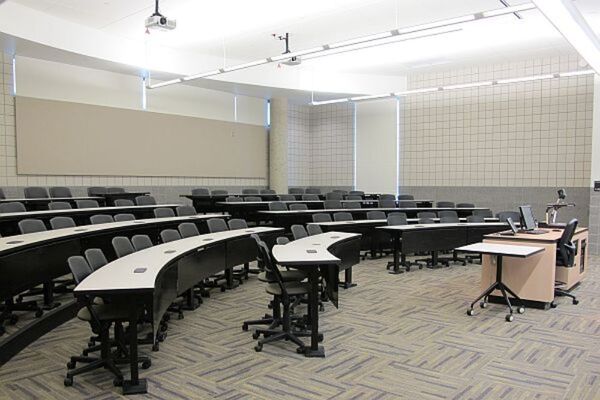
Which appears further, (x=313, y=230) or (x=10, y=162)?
(x=10, y=162)

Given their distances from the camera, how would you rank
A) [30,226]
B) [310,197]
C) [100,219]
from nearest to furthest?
[30,226], [100,219], [310,197]

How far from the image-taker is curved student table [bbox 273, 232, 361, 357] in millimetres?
4066

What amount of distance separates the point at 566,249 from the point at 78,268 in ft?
17.1

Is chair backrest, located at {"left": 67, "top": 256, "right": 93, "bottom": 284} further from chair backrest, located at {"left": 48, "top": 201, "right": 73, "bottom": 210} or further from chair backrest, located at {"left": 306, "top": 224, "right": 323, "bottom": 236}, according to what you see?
chair backrest, located at {"left": 48, "top": 201, "right": 73, "bottom": 210}

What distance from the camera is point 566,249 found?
18.8ft

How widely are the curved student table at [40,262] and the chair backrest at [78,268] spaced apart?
2.65 feet

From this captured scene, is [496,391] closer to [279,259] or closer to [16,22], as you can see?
[279,259]

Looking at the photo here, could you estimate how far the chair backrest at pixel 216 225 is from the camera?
21.7 ft

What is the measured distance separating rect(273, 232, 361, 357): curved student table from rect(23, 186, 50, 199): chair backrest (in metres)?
5.89

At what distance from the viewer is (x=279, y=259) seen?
419cm

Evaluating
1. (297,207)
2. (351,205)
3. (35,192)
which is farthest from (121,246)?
(351,205)

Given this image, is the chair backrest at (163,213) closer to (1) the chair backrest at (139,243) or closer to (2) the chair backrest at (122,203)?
(2) the chair backrest at (122,203)

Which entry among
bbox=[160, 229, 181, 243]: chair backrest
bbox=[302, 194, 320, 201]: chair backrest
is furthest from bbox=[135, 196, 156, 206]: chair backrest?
bbox=[302, 194, 320, 201]: chair backrest

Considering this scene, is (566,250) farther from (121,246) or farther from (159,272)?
(121,246)
